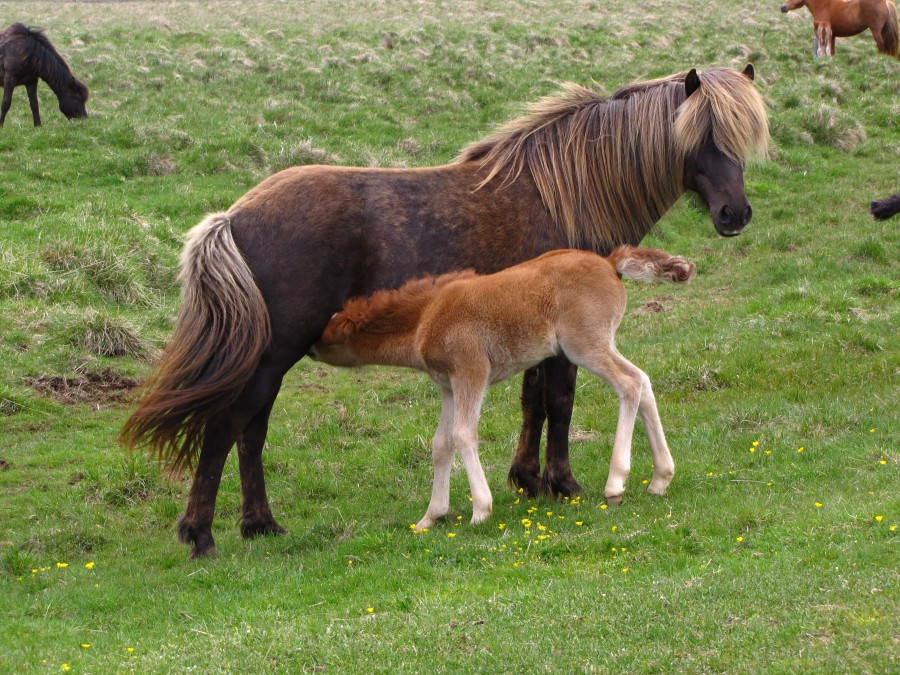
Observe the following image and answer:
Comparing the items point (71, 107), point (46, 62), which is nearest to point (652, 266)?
point (71, 107)

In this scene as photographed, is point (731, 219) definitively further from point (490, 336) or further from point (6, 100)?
point (6, 100)

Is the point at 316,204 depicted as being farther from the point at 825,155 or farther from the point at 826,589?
the point at 825,155

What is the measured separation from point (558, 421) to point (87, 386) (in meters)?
5.85

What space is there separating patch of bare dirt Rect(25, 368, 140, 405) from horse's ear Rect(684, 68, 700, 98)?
6599 millimetres

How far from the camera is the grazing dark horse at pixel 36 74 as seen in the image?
65.0 feet

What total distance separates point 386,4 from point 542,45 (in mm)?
14767

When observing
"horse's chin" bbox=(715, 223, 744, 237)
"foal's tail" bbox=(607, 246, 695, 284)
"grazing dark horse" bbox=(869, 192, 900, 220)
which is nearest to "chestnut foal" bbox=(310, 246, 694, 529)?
"foal's tail" bbox=(607, 246, 695, 284)

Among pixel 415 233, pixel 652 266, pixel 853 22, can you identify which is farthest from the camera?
pixel 853 22

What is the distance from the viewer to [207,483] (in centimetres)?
684

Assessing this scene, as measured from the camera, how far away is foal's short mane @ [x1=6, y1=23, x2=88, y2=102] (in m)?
19.9

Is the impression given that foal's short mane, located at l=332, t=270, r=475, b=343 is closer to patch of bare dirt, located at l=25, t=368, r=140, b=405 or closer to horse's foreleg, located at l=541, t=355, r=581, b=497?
horse's foreleg, located at l=541, t=355, r=581, b=497

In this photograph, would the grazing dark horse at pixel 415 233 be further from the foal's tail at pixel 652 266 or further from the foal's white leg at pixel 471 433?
the foal's white leg at pixel 471 433

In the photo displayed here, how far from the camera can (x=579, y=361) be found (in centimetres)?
685

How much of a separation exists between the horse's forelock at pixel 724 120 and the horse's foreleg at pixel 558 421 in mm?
1944
